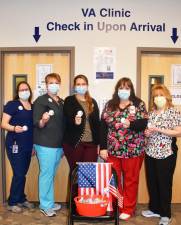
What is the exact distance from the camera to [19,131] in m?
3.75

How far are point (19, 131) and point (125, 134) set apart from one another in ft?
3.91

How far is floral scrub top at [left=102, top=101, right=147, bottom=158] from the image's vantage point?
11.7 feet

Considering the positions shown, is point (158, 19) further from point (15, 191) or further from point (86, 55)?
point (15, 191)

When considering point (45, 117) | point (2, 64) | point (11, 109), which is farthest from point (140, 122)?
point (2, 64)

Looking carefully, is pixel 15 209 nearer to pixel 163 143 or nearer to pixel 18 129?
pixel 18 129

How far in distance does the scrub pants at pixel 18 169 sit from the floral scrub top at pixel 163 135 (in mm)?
1465

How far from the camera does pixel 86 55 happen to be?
13.9 ft

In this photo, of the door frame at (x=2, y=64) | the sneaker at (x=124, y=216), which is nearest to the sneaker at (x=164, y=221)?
the sneaker at (x=124, y=216)

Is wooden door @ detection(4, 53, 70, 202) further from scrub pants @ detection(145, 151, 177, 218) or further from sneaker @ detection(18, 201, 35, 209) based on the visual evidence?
scrub pants @ detection(145, 151, 177, 218)

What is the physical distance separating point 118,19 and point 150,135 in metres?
1.61

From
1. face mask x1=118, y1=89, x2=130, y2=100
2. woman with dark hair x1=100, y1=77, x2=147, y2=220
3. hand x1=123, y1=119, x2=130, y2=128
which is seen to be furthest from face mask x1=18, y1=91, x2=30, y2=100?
hand x1=123, y1=119, x2=130, y2=128

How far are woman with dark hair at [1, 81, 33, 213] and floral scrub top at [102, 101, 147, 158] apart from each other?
956 mm

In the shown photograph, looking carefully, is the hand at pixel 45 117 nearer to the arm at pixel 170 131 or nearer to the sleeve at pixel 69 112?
the sleeve at pixel 69 112

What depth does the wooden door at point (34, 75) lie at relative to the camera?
14.3ft
